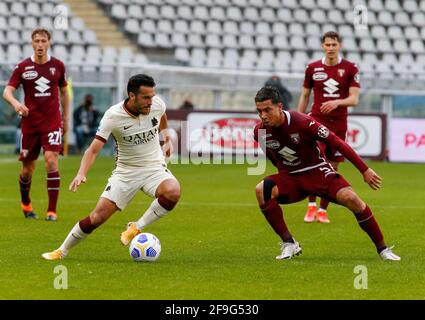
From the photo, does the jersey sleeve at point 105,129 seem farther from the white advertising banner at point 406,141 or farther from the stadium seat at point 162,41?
the stadium seat at point 162,41

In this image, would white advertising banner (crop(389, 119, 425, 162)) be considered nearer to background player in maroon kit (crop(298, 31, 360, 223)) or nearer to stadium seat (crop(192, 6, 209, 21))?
stadium seat (crop(192, 6, 209, 21))

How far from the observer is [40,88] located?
13.1m

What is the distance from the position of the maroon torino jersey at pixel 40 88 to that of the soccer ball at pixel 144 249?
13.2 ft

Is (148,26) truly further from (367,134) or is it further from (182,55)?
(367,134)

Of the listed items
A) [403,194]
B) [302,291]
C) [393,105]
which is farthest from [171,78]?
[302,291]

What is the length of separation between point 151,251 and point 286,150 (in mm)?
1547

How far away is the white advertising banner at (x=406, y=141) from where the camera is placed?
88.2ft

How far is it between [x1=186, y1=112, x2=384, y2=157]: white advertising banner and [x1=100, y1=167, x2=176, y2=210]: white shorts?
1629 centimetres

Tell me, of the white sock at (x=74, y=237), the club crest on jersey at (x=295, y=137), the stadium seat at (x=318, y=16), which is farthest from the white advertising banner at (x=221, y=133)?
the white sock at (x=74, y=237)

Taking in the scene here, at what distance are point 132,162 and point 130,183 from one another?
230 millimetres

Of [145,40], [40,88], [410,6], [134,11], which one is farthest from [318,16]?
[40,88]

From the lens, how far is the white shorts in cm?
963
